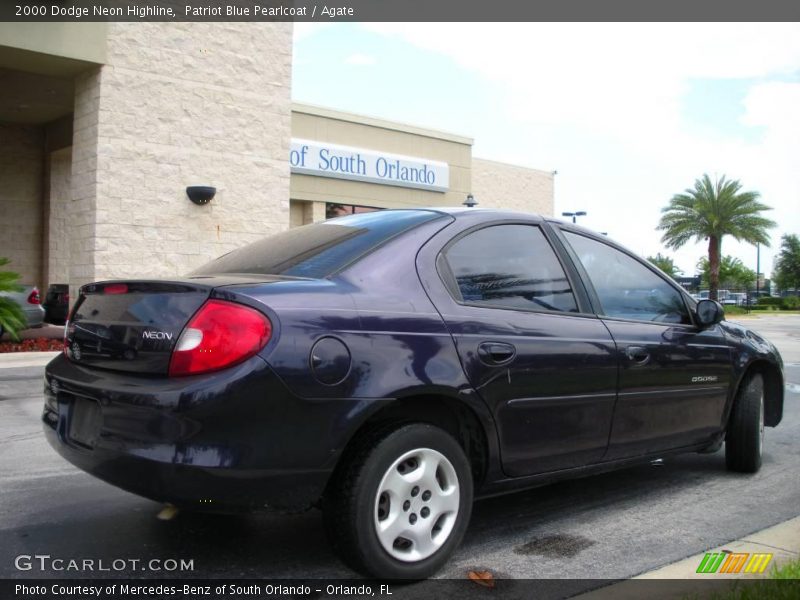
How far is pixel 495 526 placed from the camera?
13.0ft

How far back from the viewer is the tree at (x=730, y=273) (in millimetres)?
82569

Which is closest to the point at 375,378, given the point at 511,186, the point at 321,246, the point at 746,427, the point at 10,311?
the point at 321,246

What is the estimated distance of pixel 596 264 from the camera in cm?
427

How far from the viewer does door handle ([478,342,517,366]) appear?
11.1 ft

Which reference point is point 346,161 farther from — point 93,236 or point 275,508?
point 275,508

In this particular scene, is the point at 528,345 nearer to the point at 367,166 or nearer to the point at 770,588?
the point at 770,588

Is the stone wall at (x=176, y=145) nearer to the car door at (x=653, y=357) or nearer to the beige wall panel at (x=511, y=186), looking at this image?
the car door at (x=653, y=357)

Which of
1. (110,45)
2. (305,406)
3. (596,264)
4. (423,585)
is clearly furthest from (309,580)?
(110,45)

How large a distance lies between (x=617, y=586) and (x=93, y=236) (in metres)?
11.8

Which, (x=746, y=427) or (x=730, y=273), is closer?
(x=746, y=427)

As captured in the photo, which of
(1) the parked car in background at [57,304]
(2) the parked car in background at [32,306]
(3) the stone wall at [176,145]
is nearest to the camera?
(3) the stone wall at [176,145]

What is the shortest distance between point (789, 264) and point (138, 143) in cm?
7219

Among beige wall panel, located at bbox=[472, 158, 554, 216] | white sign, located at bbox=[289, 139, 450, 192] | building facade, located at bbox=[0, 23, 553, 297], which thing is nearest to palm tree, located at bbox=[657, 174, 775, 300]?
beige wall panel, located at bbox=[472, 158, 554, 216]

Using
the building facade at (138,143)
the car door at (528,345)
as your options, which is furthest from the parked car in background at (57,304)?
the car door at (528,345)
